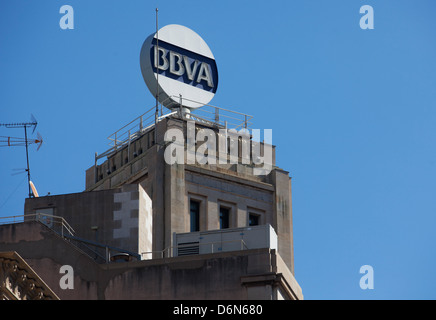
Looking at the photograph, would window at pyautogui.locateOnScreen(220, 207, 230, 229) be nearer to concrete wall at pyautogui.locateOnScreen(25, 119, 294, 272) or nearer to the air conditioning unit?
concrete wall at pyautogui.locateOnScreen(25, 119, 294, 272)

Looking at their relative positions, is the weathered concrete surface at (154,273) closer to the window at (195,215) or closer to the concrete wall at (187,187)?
the concrete wall at (187,187)

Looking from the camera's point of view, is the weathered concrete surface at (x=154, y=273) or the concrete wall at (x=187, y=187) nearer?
the weathered concrete surface at (x=154, y=273)

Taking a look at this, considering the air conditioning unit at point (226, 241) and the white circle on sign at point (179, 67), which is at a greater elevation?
the white circle on sign at point (179, 67)

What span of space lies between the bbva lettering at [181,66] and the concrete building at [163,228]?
297cm

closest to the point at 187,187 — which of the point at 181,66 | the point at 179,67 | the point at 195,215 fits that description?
the point at 195,215

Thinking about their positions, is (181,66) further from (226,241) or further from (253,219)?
(226,241)

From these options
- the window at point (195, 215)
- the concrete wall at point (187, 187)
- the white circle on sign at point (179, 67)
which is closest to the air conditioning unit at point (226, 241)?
the concrete wall at point (187, 187)

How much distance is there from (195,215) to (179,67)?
11.3 m

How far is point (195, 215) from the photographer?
88875mm

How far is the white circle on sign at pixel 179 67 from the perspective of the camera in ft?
306

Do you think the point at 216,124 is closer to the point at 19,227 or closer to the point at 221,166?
the point at 221,166

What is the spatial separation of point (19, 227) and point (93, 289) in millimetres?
4852

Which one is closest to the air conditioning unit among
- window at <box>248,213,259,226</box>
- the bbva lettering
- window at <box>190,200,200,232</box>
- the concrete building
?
the concrete building

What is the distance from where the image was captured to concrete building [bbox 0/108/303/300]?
2753 inches
